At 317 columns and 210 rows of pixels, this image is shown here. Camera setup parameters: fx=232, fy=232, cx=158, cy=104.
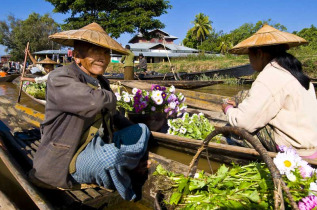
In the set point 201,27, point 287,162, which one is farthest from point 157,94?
point 201,27

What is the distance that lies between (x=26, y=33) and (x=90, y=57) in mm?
35723

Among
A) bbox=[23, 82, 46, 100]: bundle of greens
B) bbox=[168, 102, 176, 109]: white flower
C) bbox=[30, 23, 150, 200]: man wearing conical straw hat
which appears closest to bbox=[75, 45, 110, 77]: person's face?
bbox=[30, 23, 150, 200]: man wearing conical straw hat

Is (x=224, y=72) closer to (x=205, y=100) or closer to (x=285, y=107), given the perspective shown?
(x=205, y=100)

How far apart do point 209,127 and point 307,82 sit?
52.7 inches

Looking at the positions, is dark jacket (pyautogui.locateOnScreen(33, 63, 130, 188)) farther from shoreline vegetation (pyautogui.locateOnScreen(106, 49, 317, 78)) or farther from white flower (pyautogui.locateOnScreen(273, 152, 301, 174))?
shoreline vegetation (pyautogui.locateOnScreen(106, 49, 317, 78))

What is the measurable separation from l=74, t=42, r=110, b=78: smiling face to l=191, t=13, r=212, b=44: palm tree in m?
42.8

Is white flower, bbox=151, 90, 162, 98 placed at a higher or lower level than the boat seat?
higher

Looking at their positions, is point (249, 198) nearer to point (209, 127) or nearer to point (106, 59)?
point (106, 59)

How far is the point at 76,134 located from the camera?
1.57 m

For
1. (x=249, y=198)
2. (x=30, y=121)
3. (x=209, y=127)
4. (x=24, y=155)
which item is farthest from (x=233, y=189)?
(x=30, y=121)

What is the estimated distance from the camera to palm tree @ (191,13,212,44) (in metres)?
42.1

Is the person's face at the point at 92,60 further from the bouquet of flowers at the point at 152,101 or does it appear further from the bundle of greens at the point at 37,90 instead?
the bundle of greens at the point at 37,90

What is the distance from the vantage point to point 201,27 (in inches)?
1657

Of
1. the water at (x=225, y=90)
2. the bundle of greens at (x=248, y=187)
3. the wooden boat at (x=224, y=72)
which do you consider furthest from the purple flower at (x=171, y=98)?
the wooden boat at (x=224, y=72)
